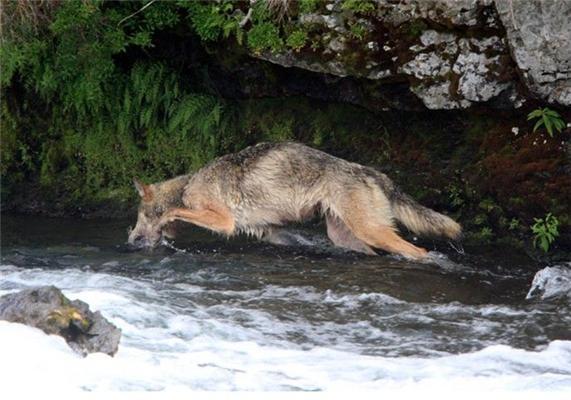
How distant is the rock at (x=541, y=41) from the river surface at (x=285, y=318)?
2.06 meters

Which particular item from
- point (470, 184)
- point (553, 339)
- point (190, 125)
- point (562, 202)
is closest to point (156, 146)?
point (190, 125)

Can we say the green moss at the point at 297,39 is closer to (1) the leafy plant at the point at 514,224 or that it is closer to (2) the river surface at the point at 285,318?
(2) the river surface at the point at 285,318

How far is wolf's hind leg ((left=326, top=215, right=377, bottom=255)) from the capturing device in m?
12.3

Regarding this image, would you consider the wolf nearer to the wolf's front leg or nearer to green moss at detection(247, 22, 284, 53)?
the wolf's front leg

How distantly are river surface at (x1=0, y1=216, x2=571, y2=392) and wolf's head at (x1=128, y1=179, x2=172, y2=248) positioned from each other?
250 millimetres

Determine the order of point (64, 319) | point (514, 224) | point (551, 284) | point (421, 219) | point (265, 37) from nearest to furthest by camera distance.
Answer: point (64, 319)
point (551, 284)
point (421, 219)
point (514, 224)
point (265, 37)

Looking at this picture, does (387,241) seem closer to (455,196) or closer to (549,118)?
(455,196)

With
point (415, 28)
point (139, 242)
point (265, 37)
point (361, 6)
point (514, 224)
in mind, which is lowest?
point (139, 242)

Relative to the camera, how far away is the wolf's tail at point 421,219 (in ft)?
38.6

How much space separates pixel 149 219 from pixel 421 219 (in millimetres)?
3559

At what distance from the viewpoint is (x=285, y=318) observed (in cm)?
960

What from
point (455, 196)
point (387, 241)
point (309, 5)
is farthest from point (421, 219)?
point (309, 5)

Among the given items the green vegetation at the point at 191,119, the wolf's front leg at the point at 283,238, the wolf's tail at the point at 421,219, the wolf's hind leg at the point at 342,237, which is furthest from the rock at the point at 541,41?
the wolf's front leg at the point at 283,238

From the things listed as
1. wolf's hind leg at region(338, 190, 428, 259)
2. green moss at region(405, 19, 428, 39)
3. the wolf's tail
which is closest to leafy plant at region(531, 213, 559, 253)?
the wolf's tail
